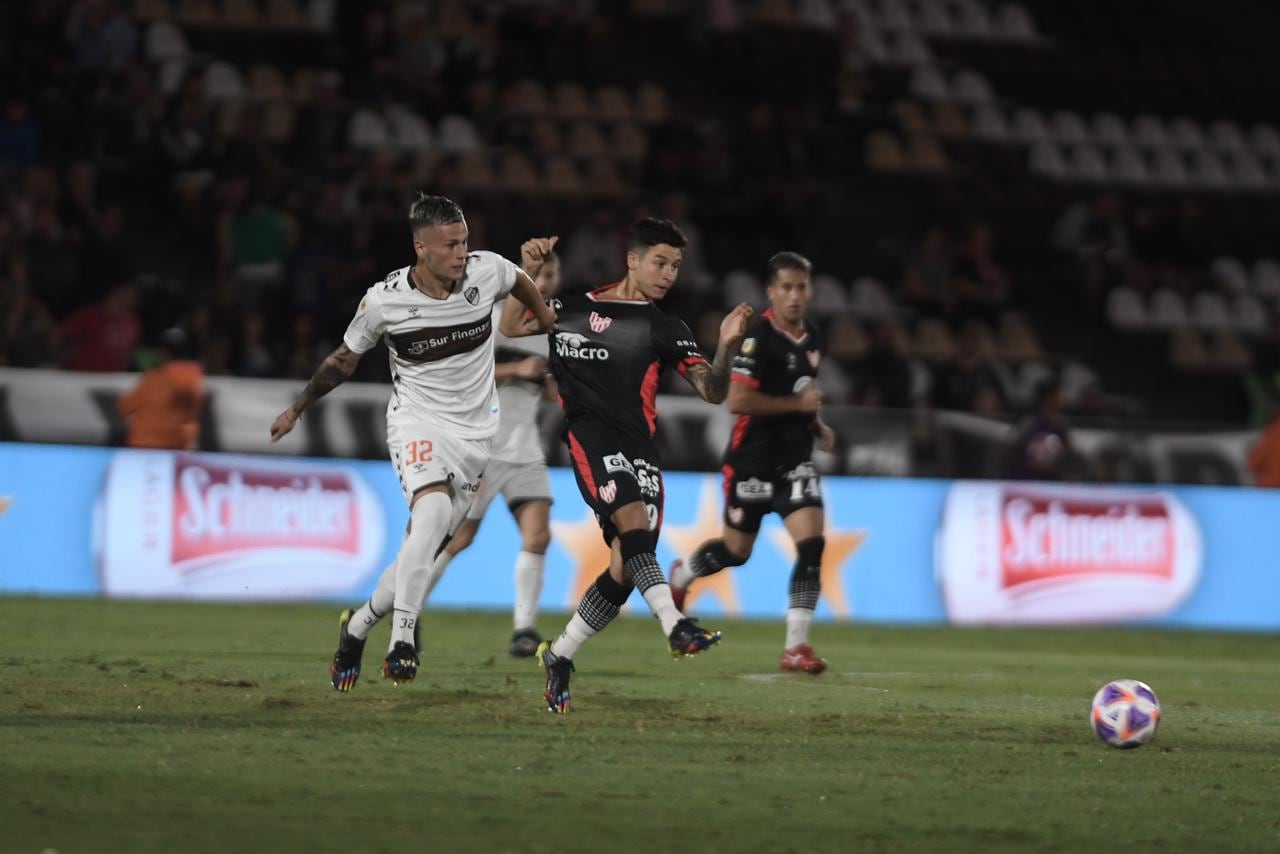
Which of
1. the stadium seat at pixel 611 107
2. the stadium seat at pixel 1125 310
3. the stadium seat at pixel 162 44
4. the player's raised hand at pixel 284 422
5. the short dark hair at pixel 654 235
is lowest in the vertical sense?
the player's raised hand at pixel 284 422

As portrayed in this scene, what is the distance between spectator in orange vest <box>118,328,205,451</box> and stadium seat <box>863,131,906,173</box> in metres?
11.7

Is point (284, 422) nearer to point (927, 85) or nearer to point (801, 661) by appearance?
point (801, 661)

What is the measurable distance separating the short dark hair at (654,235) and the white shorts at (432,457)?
4.01 ft

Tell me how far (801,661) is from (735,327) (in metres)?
3.30

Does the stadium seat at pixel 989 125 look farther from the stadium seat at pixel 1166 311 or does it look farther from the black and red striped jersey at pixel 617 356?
the black and red striped jersey at pixel 617 356

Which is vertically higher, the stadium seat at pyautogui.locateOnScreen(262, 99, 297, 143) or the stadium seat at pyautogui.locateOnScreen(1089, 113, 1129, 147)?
the stadium seat at pyautogui.locateOnScreen(1089, 113, 1129, 147)

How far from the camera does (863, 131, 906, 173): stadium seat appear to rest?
2519cm

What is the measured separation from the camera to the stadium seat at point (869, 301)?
22.9 m

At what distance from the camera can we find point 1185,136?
27.9 metres

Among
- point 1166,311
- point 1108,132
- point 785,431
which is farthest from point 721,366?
point 1108,132

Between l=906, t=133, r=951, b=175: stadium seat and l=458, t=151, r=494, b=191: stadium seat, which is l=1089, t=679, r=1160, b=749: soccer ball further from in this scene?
l=906, t=133, r=951, b=175: stadium seat

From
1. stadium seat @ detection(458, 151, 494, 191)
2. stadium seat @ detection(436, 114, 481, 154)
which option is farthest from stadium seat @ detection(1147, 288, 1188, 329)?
stadium seat @ detection(436, 114, 481, 154)

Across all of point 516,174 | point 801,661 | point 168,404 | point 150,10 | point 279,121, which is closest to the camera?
point 801,661

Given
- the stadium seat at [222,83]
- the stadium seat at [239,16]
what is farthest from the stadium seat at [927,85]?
the stadium seat at [222,83]
